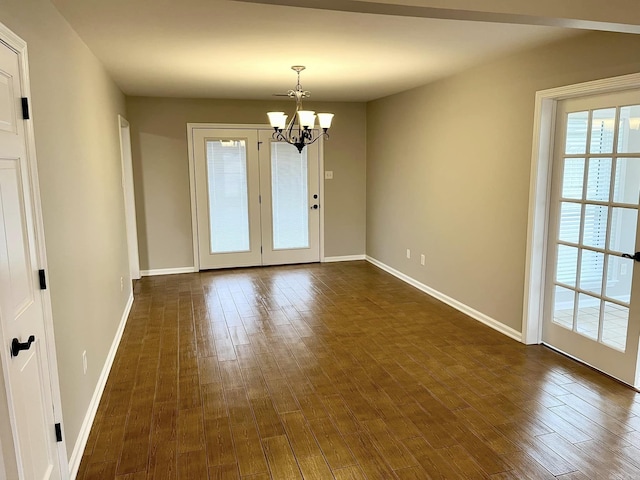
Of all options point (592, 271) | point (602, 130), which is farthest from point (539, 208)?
point (602, 130)

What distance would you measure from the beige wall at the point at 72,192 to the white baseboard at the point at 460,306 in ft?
10.7

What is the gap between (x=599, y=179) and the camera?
3.22m

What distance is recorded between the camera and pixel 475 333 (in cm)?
410

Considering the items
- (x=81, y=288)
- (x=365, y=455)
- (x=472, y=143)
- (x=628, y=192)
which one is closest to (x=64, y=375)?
(x=81, y=288)

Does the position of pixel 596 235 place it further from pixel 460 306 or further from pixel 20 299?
pixel 20 299

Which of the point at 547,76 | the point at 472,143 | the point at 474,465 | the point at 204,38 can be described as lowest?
the point at 474,465

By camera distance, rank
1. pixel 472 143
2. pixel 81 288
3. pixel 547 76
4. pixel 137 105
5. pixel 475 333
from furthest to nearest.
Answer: pixel 137 105, pixel 472 143, pixel 475 333, pixel 547 76, pixel 81 288

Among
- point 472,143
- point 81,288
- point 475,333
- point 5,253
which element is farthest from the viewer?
point 472,143

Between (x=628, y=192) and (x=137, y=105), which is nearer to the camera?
(x=628, y=192)

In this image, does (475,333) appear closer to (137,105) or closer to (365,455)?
(365,455)

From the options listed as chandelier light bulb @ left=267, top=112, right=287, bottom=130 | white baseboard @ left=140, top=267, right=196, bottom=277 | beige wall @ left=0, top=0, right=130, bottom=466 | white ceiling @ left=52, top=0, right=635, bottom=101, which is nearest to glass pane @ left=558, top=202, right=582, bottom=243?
white ceiling @ left=52, top=0, right=635, bottom=101

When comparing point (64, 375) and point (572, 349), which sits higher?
point (64, 375)

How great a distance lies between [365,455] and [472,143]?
3.10 m

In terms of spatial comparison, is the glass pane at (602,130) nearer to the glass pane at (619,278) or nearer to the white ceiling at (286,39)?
the white ceiling at (286,39)
